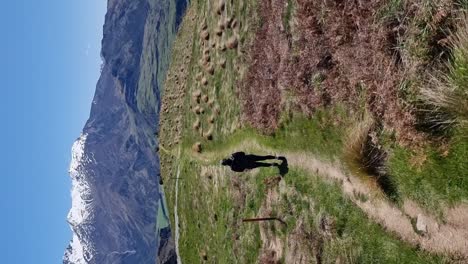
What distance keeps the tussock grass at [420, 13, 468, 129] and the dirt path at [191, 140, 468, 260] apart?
7.83 feet

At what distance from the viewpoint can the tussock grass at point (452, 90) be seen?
485 inches

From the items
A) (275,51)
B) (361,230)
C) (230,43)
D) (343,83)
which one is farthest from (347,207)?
(230,43)

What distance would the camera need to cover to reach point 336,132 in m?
19.9

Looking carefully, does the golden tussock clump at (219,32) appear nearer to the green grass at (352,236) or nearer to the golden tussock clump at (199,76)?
the golden tussock clump at (199,76)

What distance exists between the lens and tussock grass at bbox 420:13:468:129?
12328 mm

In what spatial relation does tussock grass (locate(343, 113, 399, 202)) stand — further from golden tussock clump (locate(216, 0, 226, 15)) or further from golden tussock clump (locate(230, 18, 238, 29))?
golden tussock clump (locate(216, 0, 226, 15))

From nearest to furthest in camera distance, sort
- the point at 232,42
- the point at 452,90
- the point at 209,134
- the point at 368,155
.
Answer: the point at 452,90
the point at 368,155
the point at 232,42
the point at 209,134

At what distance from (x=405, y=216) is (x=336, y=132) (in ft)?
17.6

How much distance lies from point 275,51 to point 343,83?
24.6ft

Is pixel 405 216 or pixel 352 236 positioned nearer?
pixel 405 216

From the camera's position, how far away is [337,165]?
19844mm

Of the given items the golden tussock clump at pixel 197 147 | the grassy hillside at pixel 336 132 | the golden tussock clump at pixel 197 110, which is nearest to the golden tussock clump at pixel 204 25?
the grassy hillside at pixel 336 132

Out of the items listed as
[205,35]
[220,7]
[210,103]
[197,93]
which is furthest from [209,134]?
[220,7]

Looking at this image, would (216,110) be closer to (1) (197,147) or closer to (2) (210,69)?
(2) (210,69)
